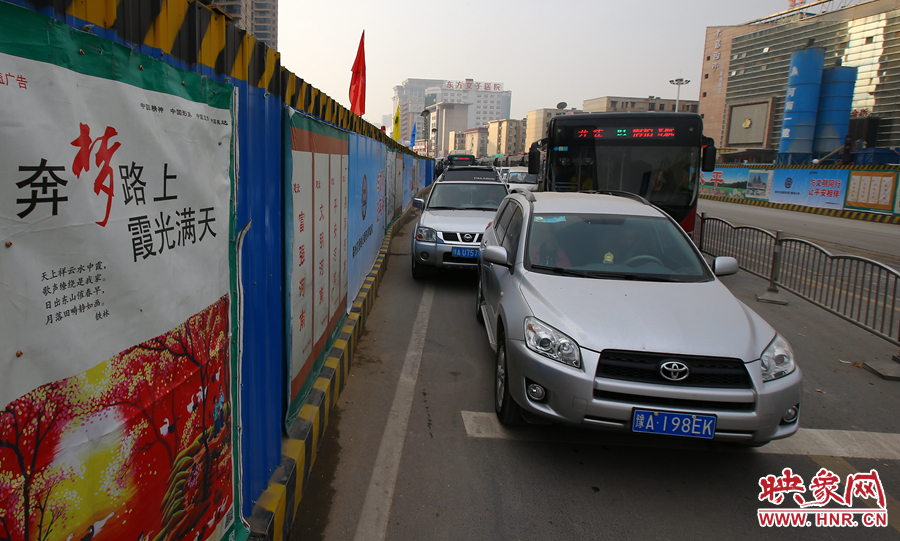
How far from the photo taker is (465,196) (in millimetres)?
10172

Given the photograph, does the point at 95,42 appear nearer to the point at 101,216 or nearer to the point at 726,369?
the point at 101,216

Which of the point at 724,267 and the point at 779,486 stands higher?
the point at 724,267

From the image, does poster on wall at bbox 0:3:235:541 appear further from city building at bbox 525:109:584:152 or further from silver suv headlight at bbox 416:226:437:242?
city building at bbox 525:109:584:152

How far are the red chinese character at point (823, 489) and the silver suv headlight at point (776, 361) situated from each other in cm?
75

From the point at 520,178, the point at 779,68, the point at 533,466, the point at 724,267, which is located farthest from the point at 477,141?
the point at 533,466

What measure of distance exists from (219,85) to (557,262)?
10.4 feet

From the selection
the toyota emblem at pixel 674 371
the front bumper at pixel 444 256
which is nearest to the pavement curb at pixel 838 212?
the front bumper at pixel 444 256

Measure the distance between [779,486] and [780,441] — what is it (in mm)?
672

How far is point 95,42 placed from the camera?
4.46 ft

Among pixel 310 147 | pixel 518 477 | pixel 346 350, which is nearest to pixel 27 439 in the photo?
pixel 310 147

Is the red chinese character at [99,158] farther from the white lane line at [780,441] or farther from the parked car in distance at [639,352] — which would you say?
the white lane line at [780,441]

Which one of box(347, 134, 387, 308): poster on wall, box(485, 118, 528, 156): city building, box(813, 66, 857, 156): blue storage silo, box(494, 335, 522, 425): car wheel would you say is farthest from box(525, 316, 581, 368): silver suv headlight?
box(485, 118, 528, 156): city building

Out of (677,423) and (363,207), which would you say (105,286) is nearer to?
(677,423)

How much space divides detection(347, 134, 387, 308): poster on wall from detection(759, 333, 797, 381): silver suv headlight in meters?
3.78
